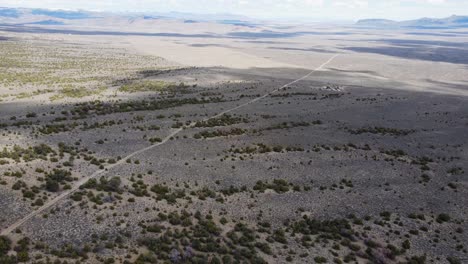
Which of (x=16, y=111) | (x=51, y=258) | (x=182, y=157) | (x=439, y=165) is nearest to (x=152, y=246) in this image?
(x=51, y=258)

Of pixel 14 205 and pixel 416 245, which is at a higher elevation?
pixel 14 205

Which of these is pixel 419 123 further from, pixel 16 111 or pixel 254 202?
pixel 16 111

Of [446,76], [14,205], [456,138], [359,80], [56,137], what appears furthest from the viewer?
[446,76]

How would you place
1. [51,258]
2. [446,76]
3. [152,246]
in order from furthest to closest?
1. [446,76]
2. [152,246]
3. [51,258]

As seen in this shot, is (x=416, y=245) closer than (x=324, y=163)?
Yes

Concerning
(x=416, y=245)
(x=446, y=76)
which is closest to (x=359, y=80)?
(x=446, y=76)

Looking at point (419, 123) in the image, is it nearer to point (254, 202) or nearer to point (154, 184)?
point (254, 202)
